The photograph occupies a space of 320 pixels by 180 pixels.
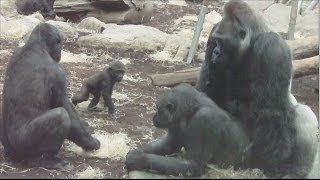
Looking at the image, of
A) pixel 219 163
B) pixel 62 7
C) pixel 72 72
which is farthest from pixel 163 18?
pixel 219 163

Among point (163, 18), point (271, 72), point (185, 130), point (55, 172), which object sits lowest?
point (163, 18)

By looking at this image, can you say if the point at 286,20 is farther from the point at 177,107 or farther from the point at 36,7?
the point at 177,107

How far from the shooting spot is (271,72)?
4.18 meters

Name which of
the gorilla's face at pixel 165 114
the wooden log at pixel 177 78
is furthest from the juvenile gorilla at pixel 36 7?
the gorilla's face at pixel 165 114

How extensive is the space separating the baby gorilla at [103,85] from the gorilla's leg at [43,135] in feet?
6.94

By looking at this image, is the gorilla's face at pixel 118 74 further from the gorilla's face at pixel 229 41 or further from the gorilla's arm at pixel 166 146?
the gorilla's face at pixel 229 41

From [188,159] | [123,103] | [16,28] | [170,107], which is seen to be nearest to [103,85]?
[123,103]

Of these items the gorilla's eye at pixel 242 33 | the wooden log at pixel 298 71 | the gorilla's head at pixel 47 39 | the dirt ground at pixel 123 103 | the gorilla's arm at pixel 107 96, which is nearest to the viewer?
the gorilla's eye at pixel 242 33

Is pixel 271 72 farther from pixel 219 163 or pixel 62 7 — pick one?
pixel 62 7

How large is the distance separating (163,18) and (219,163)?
37.1 ft

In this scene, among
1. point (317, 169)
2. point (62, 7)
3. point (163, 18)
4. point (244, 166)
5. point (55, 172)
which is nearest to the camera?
point (317, 169)

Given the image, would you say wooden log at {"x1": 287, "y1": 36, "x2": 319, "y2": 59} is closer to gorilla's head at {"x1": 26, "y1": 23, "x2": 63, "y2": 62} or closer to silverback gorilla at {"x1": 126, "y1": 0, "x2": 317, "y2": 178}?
silverback gorilla at {"x1": 126, "y1": 0, "x2": 317, "y2": 178}

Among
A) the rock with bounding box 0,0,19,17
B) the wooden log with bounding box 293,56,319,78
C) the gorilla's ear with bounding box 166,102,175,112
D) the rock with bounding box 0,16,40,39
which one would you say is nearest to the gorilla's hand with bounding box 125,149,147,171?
the gorilla's ear with bounding box 166,102,175,112

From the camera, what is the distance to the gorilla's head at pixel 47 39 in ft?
17.9
